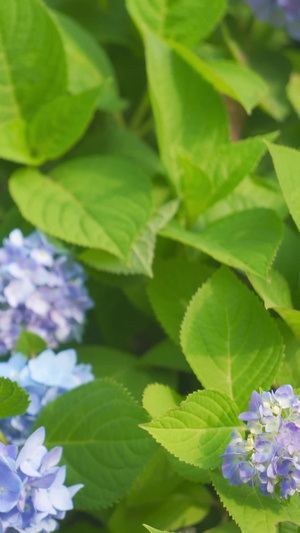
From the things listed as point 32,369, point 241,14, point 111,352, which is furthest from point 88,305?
point 241,14

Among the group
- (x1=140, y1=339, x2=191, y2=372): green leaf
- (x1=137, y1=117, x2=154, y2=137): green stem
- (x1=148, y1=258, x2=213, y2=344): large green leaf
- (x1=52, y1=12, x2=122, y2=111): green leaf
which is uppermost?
(x1=52, y1=12, x2=122, y2=111): green leaf

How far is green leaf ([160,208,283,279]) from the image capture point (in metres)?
0.92

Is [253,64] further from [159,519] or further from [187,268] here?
[159,519]

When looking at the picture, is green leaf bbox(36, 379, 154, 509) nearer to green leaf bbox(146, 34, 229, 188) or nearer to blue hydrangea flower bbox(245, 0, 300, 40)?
green leaf bbox(146, 34, 229, 188)

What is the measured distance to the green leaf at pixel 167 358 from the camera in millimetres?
1031

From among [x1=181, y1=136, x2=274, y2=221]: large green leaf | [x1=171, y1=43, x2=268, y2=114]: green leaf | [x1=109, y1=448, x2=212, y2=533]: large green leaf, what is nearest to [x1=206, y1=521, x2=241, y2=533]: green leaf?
[x1=109, y1=448, x2=212, y2=533]: large green leaf

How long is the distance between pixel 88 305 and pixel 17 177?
0.26 metres

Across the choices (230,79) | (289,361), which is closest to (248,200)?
(230,79)

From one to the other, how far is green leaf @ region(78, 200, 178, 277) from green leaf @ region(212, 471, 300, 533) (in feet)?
1.10

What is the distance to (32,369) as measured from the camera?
890 millimetres

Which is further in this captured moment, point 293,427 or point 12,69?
point 12,69

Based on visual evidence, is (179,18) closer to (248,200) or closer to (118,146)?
(118,146)

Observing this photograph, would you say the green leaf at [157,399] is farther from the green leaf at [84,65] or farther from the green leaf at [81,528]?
the green leaf at [84,65]

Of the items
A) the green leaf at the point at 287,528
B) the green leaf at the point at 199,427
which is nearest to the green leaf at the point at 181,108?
the green leaf at the point at 199,427
